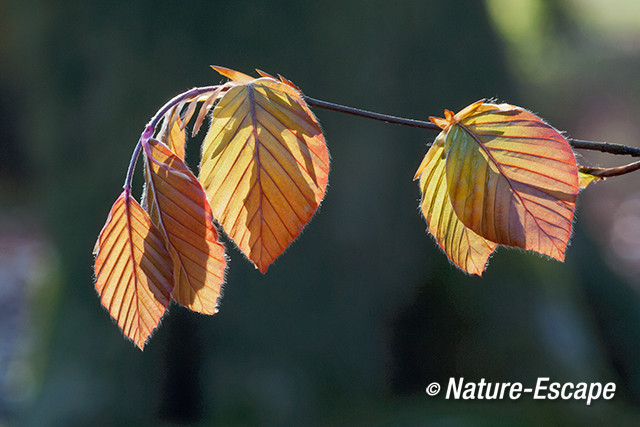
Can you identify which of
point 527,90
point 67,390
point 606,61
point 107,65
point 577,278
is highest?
point 606,61

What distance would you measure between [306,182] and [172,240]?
92mm

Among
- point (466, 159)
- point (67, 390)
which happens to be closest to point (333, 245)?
point (67, 390)

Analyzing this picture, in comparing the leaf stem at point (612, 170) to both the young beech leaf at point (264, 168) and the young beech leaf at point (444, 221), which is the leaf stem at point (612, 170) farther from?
the young beech leaf at point (264, 168)

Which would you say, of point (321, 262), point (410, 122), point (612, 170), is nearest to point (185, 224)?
point (410, 122)

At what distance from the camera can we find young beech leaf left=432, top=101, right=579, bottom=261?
1.23ft

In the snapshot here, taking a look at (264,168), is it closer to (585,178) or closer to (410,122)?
(410,122)

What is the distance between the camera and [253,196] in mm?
370

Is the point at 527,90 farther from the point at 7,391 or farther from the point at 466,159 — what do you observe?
the point at 7,391

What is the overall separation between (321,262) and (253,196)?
1.65 metres

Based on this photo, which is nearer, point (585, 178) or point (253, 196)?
point (253, 196)

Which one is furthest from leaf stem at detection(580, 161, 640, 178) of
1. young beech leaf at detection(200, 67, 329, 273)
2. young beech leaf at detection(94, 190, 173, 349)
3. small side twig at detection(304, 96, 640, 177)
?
young beech leaf at detection(94, 190, 173, 349)

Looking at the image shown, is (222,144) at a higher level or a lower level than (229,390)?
higher

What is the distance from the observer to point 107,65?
2064mm

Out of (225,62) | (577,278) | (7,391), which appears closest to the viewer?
(225,62)
